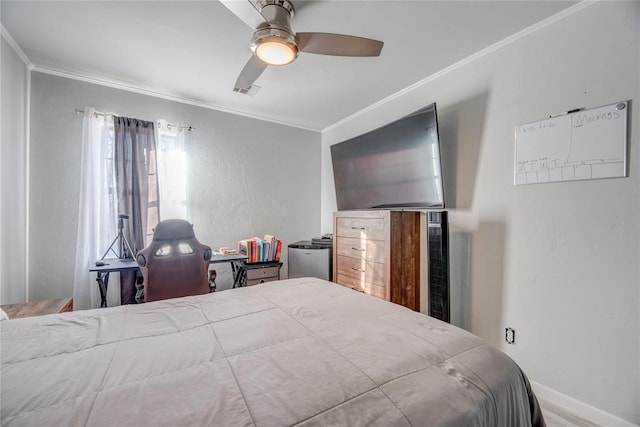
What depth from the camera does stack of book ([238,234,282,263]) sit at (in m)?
3.20

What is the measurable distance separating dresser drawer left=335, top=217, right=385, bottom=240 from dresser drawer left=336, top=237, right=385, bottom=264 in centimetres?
5

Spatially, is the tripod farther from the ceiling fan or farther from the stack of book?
the ceiling fan

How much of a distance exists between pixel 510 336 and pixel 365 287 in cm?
120

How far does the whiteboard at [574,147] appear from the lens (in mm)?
1535

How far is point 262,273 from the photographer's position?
321 centimetres

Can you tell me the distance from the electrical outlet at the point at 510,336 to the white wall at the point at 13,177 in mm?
3825

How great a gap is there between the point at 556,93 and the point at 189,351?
2604 mm

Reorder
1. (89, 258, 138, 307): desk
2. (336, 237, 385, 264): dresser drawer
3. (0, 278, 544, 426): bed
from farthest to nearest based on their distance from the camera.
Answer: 1. (336, 237, 385, 264): dresser drawer
2. (89, 258, 138, 307): desk
3. (0, 278, 544, 426): bed

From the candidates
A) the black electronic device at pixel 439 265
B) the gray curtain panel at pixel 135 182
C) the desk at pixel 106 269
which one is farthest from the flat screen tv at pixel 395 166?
the desk at pixel 106 269

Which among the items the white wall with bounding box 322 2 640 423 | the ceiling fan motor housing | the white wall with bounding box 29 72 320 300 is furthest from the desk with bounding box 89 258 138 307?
the white wall with bounding box 322 2 640 423

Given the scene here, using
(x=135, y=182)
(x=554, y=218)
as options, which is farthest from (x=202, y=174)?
(x=554, y=218)

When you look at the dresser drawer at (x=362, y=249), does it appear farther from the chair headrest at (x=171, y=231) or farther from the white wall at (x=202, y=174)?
the chair headrest at (x=171, y=231)

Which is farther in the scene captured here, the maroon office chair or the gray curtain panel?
the gray curtain panel

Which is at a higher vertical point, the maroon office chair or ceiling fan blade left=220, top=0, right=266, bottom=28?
ceiling fan blade left=220, top=0, right=266, bottom=28
